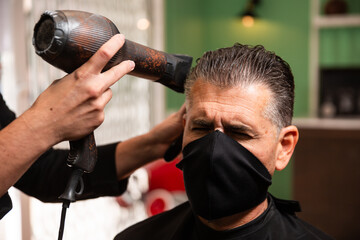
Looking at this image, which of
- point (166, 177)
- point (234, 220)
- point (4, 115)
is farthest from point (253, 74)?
point (166, 177)

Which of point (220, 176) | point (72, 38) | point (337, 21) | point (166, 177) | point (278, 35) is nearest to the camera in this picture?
point (72, 38)

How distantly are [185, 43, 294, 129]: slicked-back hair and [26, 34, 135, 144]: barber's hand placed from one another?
1.55 feet

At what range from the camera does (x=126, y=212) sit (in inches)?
139

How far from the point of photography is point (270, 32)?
17.5 ft

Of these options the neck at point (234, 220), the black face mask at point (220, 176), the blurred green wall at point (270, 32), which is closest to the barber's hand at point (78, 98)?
the black face mask at point (220, 176)

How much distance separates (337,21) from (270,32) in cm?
88

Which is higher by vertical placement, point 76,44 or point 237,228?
point 76,44

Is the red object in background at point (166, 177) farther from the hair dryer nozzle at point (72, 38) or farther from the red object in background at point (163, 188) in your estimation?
the hair dryer nozzle at point (72, 38)

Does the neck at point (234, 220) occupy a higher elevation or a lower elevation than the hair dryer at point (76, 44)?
lower

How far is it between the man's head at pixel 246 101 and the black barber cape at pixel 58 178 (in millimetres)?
390

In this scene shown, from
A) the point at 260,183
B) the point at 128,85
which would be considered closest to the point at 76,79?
the point at 260,183

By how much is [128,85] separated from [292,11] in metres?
2.84

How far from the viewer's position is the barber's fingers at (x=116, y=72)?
104cm

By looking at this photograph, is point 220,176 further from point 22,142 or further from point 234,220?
point 22,142
